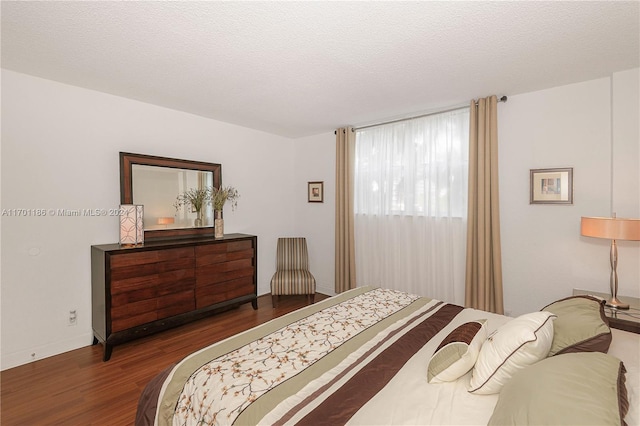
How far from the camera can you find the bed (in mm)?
1006

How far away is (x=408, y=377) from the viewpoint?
4.71ft

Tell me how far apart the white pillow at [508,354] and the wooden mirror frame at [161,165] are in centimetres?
345

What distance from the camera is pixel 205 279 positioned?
352 centimetres

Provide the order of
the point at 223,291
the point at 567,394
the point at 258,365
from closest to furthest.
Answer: the point at 567,394 → the point at 258,365 → the point at 223,291

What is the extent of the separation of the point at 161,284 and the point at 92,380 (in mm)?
948

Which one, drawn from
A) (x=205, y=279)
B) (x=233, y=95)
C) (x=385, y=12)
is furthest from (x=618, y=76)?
(x=205, y=279)

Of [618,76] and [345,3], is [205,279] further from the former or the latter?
[618,76]

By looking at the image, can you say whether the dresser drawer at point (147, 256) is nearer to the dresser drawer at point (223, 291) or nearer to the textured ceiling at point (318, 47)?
the dresser drawer at point (223, 291)

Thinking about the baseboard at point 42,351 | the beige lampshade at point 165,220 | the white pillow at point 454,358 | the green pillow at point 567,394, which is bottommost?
the baseboard at point 42,351

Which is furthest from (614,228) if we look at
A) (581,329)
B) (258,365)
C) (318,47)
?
(258,365)

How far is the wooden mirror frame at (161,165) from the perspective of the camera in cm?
321

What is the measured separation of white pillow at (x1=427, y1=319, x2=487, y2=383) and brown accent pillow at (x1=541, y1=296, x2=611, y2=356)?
0.35 meters

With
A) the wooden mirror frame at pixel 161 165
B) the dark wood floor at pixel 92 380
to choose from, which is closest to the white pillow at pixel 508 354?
the dark wood floor at pixel 92 380

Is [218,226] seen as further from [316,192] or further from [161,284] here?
[316,192]
